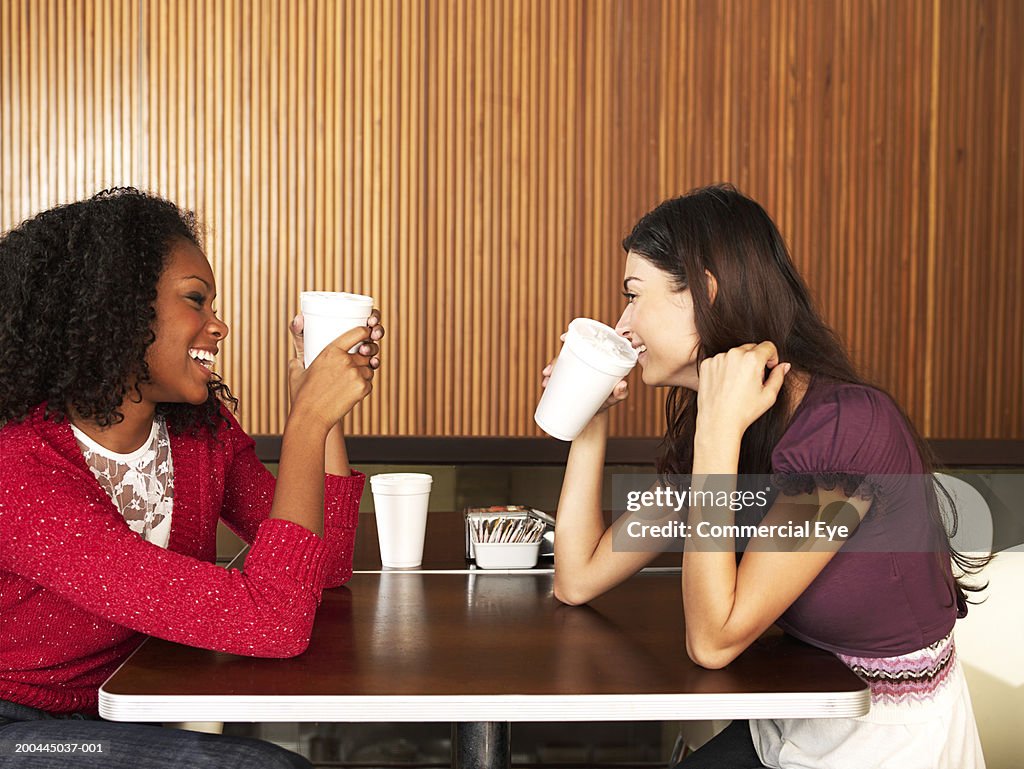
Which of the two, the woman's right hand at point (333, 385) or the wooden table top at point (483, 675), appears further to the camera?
the woman's right hand at point (333, 385)

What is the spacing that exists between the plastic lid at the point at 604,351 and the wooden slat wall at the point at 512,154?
1.78 metres

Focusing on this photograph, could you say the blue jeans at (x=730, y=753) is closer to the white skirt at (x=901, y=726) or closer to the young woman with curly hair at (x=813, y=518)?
the young woman with curly hair at (x=813, y=518)

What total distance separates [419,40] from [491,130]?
13.8 inches

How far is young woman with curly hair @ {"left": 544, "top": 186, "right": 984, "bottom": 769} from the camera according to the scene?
1.11 metres

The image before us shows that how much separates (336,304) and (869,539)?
70 centimetres

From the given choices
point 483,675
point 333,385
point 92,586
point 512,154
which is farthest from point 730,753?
point 512,154

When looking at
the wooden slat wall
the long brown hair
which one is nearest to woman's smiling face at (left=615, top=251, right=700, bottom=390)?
the long brown hair

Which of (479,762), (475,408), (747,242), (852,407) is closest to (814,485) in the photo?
(852,407)

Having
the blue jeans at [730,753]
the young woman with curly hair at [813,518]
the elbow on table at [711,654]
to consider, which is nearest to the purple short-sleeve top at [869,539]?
the young woman with curly hair at [813,518]

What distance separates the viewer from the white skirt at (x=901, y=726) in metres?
1.14

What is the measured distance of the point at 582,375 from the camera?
1.28 meters

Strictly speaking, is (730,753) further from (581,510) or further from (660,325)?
(660,325)

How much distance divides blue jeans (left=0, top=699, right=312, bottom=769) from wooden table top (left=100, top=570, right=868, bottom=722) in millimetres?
80

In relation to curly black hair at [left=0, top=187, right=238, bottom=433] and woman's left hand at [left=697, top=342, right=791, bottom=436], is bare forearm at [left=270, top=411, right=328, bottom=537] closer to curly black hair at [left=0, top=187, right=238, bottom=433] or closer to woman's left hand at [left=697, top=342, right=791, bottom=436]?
curly black hair at [left=0, top=187, right=238, bottom=433]
